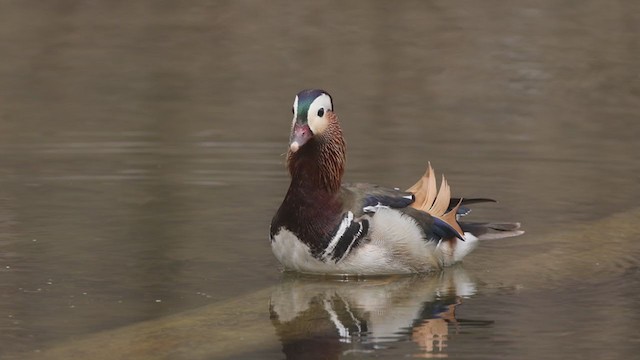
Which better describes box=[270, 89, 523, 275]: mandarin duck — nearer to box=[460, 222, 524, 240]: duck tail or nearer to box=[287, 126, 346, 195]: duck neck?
box=[287, 126, 346, 195]: duck neck

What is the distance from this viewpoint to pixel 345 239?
35.4 ft

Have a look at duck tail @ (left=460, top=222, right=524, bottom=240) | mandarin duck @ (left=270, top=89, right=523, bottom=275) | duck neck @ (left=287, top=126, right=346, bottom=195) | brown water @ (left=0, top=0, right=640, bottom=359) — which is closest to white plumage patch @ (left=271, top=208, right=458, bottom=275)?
mandarin duck @ (left=270, top=89, right=523, bottom=275)

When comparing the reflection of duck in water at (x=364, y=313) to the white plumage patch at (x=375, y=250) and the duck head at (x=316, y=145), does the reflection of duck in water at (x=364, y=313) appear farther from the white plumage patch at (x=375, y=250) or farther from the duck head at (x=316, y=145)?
the duck head at (x=316, y=145)

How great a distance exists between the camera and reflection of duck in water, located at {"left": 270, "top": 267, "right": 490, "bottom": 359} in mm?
9344

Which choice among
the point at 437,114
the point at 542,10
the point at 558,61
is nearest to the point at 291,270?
the point at 437,114

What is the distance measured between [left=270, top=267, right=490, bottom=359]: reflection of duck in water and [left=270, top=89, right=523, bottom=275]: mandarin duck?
15 cm

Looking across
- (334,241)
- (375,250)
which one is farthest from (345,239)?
(375,250)

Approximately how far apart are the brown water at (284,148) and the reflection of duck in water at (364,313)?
0.08 feet

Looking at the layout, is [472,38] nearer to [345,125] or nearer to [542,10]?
[542,10]

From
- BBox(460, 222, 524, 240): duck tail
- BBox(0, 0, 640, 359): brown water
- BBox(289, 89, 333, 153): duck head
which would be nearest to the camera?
BBox(0, 0, 640, 359): brown water

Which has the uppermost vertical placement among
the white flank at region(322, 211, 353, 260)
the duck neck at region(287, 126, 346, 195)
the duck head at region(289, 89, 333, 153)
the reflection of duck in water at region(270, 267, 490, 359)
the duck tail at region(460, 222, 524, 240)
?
the duck head at region(289, 89, 333, 153)

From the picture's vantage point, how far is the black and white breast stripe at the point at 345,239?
10797 mm

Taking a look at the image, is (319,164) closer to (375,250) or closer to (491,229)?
(375,250)

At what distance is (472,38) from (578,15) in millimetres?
2294
